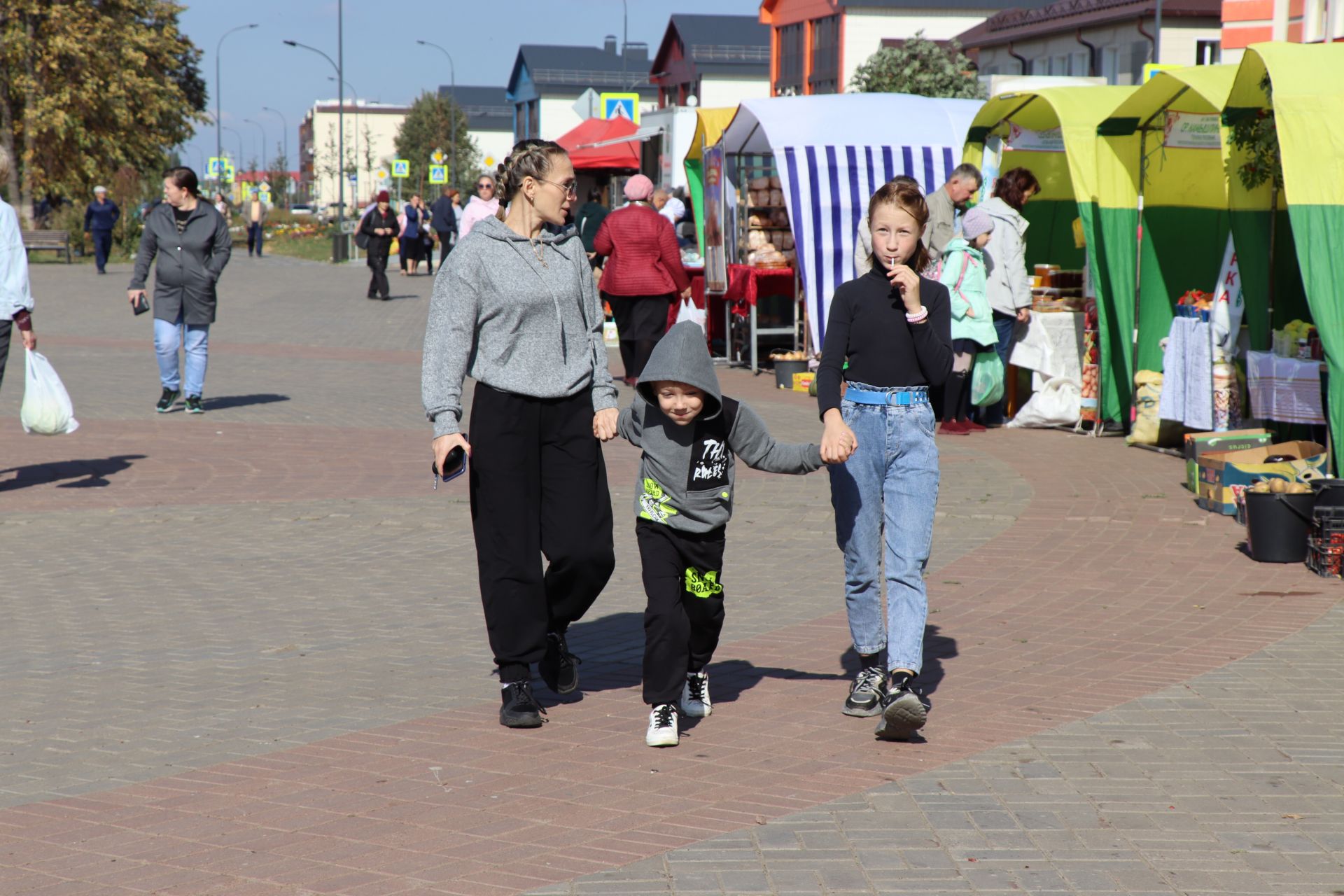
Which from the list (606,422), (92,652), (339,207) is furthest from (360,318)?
(339,207)

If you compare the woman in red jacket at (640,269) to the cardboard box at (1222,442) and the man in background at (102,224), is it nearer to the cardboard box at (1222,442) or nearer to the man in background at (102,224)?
the cardboard box at (1222,442)

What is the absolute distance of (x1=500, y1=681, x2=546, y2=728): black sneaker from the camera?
5.14 meters

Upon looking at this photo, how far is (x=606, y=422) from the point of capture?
16.3ft

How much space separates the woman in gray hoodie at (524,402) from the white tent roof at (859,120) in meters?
10.2

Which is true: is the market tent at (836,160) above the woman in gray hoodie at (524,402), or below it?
above

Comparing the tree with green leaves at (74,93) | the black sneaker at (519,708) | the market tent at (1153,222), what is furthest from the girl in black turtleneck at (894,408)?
the tree with green leaves at (74,93)

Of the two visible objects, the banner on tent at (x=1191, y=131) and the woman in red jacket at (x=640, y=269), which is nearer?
the banner on tent at (x=1191, y=131)

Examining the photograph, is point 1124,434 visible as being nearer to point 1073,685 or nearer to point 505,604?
point 1073,685

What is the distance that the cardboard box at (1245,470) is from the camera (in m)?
9.02

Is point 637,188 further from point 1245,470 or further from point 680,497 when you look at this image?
point 680,497

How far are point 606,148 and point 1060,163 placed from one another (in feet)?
40.1

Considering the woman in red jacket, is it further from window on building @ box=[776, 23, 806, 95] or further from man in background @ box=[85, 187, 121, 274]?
window on building @ box=[776, 23, 806, 95]

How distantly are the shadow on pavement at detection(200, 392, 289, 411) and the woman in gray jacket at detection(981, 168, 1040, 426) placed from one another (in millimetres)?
6468

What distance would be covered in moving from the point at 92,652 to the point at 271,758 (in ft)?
5.66
